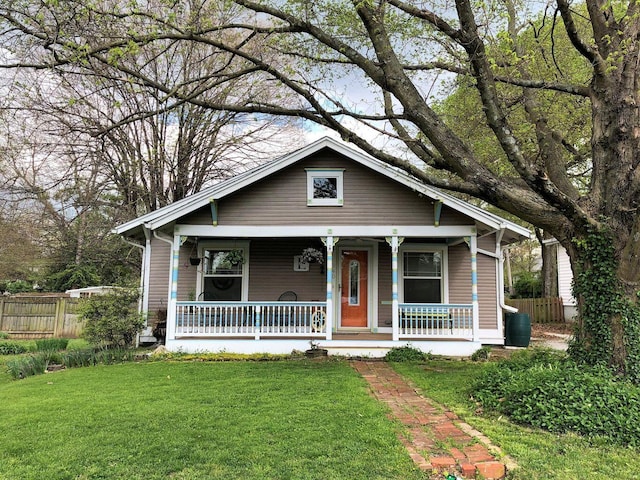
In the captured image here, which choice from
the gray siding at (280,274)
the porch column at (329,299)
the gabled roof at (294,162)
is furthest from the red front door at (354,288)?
the gabled roof at (294,162)

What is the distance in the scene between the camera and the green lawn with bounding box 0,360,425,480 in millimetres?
3592

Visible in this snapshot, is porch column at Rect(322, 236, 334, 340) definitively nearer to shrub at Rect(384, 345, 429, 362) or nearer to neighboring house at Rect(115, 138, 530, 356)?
neighboring house at Rect(115, 138, 530, 356)

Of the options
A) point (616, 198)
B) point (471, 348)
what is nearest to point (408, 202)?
point (471, 348)

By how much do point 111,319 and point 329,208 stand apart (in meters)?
5.69

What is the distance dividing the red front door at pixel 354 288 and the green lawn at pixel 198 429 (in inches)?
163

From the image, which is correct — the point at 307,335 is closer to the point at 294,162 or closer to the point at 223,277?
the point at 223,277

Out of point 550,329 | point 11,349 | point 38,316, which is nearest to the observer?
point 11,349

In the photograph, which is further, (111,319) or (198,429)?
(111,319)

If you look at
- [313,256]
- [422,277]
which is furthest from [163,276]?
[422,277]

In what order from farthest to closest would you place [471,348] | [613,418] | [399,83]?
[471,348]
[399,83]
[613,418]

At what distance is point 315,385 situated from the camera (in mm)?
6570

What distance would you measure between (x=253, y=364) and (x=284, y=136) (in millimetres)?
11110

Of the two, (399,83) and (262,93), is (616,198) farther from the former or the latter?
(262,93)

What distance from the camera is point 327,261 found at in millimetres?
10242
